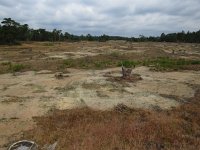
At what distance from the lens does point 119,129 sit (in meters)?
11.8

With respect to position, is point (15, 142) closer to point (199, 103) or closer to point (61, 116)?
point (61, 116)

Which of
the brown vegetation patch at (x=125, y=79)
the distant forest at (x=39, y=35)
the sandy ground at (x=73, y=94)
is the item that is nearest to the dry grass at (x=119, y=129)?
the sandy ground at (x=73, y=94)

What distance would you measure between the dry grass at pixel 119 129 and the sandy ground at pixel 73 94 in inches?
46.3

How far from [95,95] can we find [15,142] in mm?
8541

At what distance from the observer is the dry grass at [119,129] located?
1055 cm

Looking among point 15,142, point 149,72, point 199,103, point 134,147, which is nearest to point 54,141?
point 15,142

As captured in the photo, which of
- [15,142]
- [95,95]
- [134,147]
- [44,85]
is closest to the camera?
[134,147]

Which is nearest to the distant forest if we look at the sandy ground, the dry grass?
the sandy ground

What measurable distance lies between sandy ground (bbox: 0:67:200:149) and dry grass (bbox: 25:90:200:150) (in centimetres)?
118

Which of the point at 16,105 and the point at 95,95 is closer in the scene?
the point at 16,105

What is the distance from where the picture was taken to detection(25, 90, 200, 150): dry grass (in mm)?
10547

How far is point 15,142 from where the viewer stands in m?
10.9

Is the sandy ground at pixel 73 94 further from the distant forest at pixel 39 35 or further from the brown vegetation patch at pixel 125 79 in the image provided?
the distant forest at pixel 39 35

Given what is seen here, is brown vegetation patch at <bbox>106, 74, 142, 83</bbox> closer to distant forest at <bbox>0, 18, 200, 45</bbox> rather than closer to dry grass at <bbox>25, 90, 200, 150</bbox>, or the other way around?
dry grass at <bbox>25, 90, 200, 150</bbox>
